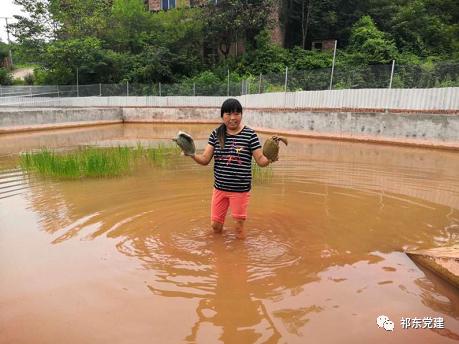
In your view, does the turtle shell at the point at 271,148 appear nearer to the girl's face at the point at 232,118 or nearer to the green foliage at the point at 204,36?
the girl's face at the point at 232,118

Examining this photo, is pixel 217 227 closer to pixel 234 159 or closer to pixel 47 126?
pixel 234 159

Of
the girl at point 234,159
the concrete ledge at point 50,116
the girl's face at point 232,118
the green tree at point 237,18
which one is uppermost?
the green tree at point 237,18

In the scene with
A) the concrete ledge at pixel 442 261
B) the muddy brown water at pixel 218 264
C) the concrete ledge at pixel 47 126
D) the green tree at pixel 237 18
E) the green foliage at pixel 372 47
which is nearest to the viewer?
the muddy brown water at pixel 218 264

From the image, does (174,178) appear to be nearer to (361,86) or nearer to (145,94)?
(361,86)

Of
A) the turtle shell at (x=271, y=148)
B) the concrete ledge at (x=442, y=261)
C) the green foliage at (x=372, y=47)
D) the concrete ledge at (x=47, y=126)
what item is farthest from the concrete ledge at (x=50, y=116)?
the concrete ledge at (x=442, y=261)

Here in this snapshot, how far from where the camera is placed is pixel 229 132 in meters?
4.59

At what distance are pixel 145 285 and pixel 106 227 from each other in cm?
199

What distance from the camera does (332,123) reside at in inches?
652

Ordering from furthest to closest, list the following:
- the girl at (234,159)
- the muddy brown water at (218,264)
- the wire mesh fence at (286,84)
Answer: the wire mesh fence at (286,84) < the girl at (234,159) < the muddy brown water at (218,264)

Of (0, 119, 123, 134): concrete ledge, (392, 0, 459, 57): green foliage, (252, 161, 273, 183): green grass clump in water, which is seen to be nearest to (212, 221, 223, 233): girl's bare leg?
(252, 161, 273, 183): green grass clump in water

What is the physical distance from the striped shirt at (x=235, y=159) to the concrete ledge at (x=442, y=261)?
1996mm

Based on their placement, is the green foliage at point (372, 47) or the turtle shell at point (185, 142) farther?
the green foliage at point (372, 47)

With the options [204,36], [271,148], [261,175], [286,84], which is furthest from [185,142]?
[204,36]

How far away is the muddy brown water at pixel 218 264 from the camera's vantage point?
3160mm
